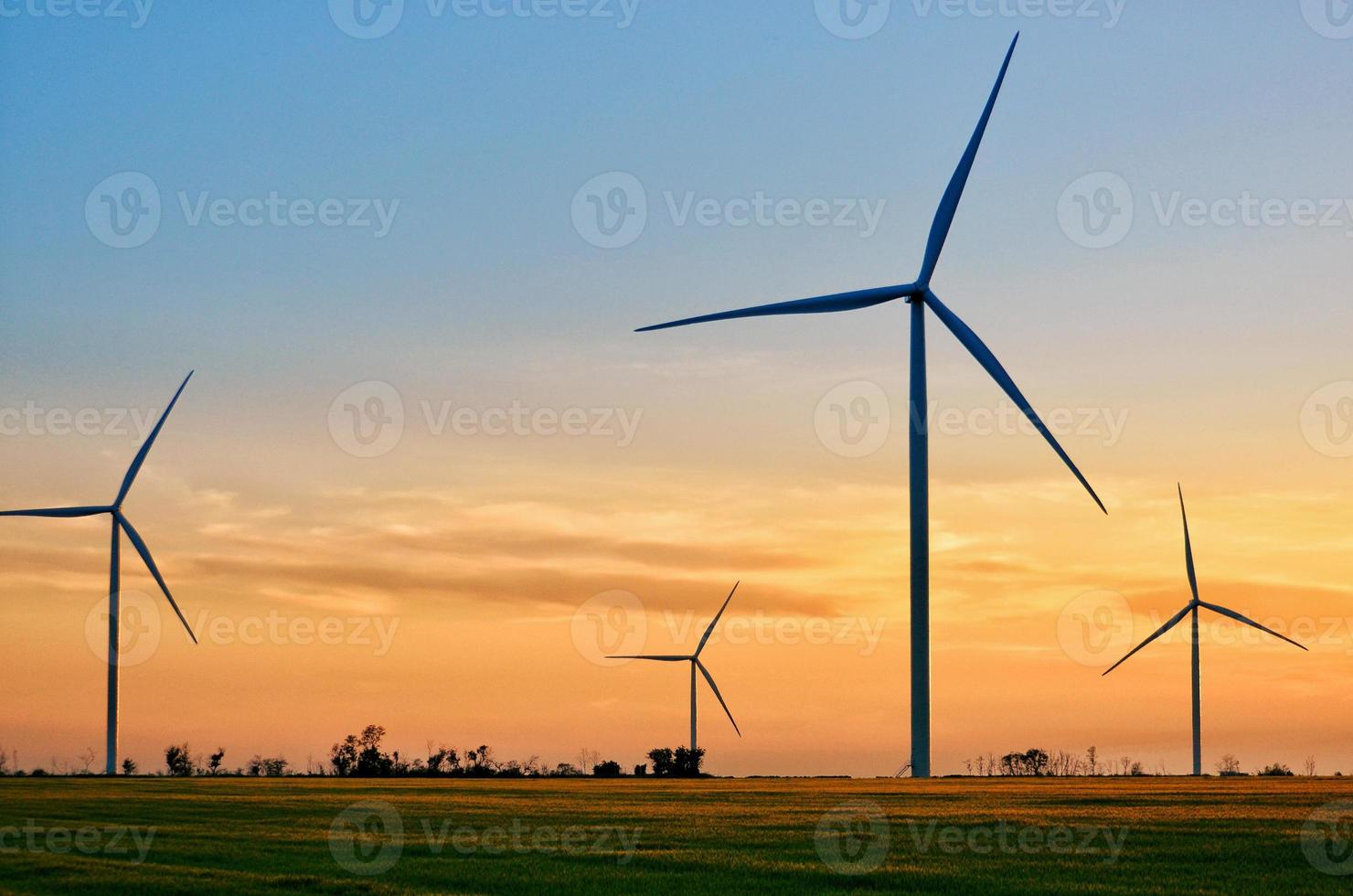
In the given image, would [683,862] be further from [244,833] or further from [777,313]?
[777,313]

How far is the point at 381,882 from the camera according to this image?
2380cm

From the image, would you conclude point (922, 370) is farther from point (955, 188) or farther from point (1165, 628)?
point (1165, 628)

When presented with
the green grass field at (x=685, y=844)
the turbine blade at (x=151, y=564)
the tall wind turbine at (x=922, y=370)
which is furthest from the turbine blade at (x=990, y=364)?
the turbine blade at (x=151, y=564)

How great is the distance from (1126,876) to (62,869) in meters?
20.3

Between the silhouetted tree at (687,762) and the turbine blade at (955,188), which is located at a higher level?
the turbine blade at (955,188)

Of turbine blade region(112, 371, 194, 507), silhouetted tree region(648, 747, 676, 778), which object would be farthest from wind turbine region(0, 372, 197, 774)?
silhouetted tree region(648, 747, 676, 778)

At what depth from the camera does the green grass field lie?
24047mm

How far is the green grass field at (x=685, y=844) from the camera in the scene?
78.9ft

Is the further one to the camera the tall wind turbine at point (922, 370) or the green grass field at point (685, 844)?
the tall wind turbine at point (922, 370)

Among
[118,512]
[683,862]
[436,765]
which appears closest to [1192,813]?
[683,862]

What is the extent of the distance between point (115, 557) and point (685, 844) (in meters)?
65.2

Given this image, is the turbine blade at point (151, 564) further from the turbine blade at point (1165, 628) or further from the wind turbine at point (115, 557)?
the turbine blade at point (1165, 628)

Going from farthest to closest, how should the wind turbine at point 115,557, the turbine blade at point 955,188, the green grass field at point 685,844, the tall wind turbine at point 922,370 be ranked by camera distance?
the wind turbine at point 115,557
the turbine blade at point 955,188
the tall wind turbine at point 922,370
the green grass field at point 685,844

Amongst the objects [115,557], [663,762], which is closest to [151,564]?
[115,557]
